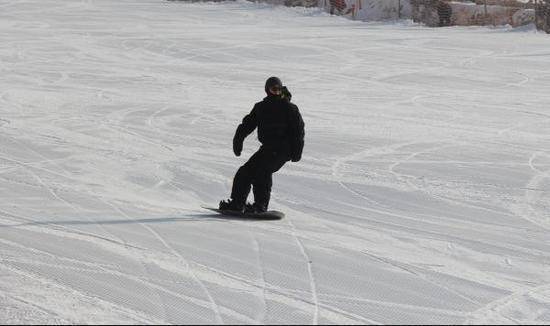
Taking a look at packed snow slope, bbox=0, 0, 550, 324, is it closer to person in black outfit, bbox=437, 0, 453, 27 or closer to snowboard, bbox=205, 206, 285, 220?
snowboard, bbox=205, 206, 285, 220

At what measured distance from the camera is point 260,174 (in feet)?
31.4

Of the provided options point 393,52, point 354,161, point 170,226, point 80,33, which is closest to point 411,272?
point 170,226

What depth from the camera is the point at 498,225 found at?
33.7 feet

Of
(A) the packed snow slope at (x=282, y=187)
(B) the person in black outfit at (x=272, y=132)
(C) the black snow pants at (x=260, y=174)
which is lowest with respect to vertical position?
(A) the packed snow slope at (x=282, y=187)

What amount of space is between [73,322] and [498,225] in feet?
16.2

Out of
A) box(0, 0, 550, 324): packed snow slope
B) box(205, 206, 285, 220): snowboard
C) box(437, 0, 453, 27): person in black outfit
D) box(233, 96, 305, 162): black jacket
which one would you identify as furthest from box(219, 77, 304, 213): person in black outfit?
box(437, 0, 453, 27): person in black outfit

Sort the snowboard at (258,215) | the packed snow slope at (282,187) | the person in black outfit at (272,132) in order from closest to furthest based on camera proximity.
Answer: the packed snow slope at (282,187) → the person in black outfit at (272,132) → the snowboard at (258,215)

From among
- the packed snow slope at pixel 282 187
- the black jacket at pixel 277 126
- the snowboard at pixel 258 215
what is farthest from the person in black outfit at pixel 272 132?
the packed snow slope at pixel 282 187

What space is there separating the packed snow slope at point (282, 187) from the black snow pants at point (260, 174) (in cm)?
27

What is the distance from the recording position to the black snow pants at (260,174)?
A: 943 cm

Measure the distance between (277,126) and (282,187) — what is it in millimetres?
2641

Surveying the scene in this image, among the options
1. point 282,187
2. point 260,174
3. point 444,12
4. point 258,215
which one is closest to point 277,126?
point 260,174

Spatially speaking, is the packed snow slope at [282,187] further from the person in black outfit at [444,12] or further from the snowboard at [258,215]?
the person in black outfit at [444,12]

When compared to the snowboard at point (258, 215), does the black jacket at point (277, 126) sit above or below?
above
